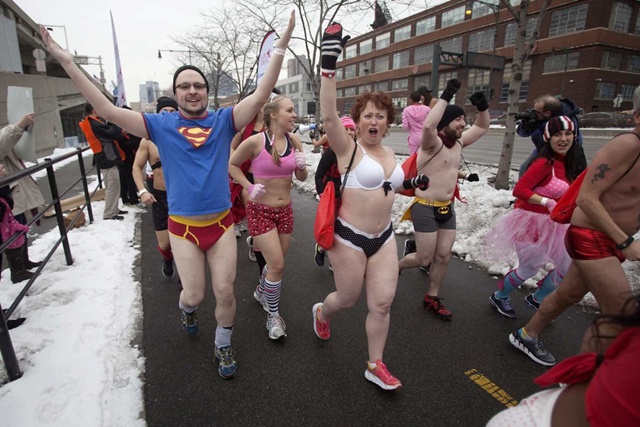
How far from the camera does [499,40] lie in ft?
137

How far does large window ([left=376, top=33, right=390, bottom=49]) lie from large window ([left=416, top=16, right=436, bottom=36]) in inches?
274

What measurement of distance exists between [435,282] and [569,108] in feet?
10.8

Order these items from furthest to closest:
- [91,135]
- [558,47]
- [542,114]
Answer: [558,47] → [91,135] → [542,114]

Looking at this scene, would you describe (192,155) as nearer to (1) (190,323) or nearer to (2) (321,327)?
(1) (190,323)

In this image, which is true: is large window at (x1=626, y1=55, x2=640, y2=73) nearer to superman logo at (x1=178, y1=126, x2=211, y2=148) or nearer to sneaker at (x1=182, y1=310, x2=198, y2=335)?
superman logo at (x1=178, y1=126, x2=211, y2=148)

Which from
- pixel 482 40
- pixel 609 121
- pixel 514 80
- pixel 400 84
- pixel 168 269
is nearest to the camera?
pixel 168 269

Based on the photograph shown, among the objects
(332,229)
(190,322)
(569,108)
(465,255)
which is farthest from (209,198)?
(569,108)

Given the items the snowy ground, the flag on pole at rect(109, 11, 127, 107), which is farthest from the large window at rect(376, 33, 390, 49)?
the snowy ground

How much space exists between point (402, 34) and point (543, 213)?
5960 cm

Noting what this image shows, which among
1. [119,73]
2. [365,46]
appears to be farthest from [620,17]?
[119,73]

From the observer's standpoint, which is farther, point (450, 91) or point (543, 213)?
point (543, 213)

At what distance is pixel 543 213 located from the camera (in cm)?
338

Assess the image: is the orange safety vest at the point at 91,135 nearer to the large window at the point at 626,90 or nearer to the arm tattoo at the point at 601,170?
the arm tattoo at the point at 601,170

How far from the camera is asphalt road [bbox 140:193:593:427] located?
2.36 meters
